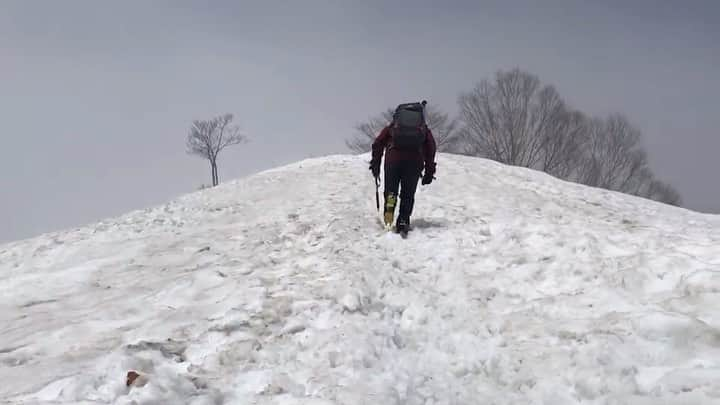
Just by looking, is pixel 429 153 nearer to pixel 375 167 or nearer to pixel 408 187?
pixel 408 187

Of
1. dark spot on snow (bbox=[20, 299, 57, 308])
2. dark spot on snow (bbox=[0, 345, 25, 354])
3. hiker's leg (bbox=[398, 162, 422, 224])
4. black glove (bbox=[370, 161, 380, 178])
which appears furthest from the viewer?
black glove (bbox=[370, 161, 380, 178])

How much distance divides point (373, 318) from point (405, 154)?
379cm

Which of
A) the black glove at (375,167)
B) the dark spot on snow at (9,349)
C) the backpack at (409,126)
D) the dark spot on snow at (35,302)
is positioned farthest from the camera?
the black glove at (375,167)

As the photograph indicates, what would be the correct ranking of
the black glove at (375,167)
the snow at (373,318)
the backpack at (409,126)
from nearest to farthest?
the snow at (373,318) → the backpack at (409,126) → the black glove at (375,167)

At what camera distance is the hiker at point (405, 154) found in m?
7.53

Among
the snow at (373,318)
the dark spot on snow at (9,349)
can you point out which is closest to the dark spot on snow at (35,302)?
the snow at (373,318)

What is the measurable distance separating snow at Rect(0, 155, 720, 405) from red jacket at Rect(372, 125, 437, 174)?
115 centimetres

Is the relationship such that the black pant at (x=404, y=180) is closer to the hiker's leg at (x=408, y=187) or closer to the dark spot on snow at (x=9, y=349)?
the hiker's leg at (x=408, y=187)

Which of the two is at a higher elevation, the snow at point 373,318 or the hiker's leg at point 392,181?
the hiker's leg at point 392,181

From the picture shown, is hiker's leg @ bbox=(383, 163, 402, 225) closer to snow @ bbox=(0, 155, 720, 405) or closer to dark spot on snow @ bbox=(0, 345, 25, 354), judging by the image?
snow @ bbox=(0, 155, 720, 405)

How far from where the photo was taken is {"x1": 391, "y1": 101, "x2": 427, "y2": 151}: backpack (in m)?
7.51

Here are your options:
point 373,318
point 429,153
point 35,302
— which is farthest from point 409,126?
point 35,302

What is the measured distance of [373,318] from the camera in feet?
14.7

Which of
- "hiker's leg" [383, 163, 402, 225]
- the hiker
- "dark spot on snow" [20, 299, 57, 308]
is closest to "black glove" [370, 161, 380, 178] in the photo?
the hiker
